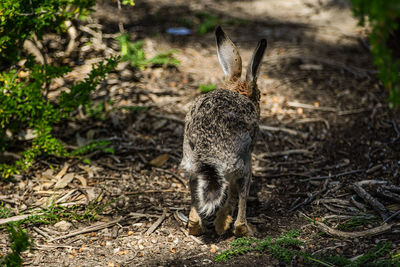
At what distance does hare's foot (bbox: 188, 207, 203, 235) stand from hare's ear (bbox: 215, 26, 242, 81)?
2.02m

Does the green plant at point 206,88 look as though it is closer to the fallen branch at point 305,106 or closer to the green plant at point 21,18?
the fallen branch at point 305,106

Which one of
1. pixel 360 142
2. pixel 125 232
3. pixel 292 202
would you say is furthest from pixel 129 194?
pixel 360 142

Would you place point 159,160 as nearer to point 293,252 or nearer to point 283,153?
point 283,153

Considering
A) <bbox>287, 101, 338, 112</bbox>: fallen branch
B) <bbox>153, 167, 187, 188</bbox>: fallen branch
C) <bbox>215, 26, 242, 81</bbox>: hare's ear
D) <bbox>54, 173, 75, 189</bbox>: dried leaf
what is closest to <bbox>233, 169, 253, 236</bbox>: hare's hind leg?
<bbox>153, 167, 187, 188</bbox>: fallen branch

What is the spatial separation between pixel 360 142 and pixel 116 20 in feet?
20.5

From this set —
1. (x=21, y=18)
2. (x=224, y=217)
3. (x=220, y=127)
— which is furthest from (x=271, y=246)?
(x=21, y=18)

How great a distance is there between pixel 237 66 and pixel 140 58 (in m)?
2.91

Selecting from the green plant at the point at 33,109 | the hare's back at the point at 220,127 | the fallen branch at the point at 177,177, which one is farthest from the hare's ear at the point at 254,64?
the green plant at the point at 33,109

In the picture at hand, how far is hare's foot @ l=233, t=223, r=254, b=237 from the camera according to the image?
4.28 metres

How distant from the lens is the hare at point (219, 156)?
13.2ft

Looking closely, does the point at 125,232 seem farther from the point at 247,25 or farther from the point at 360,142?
the point at 247,25

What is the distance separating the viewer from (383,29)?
2406mm

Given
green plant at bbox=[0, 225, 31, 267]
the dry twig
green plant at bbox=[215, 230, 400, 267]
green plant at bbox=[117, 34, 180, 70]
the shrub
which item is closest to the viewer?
green plant at bbox=[0, 225, 31, 267]

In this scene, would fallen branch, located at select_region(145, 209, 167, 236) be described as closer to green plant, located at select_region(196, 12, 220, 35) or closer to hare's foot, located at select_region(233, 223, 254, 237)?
hare's foot, located at select_region(233, 223, 254, 237)
